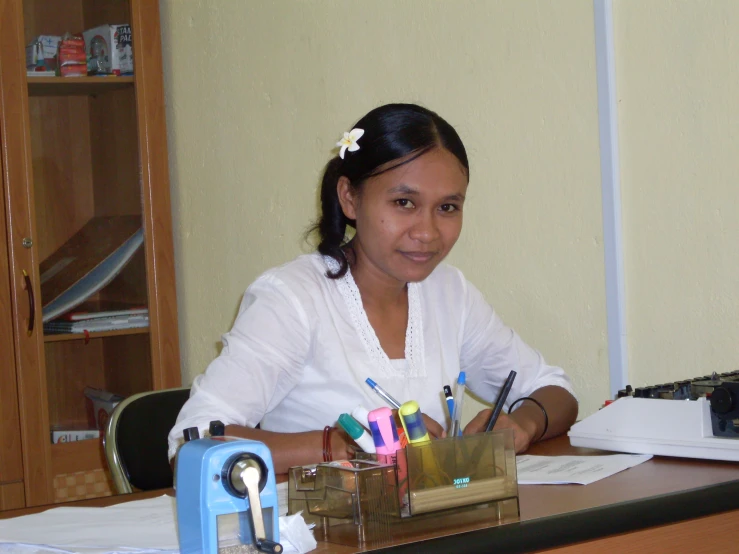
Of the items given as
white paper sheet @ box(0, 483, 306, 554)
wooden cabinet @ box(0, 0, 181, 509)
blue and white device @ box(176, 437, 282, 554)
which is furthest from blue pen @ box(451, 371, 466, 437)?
wooden cabinet @ box(0, 0, 181, 509)

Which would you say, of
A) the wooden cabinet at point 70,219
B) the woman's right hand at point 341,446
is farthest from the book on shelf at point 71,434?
the woman's right hand at point 341,446

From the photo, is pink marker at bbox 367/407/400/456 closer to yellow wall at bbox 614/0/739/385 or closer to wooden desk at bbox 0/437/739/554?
wooden desk at bbox 0/437/739/554

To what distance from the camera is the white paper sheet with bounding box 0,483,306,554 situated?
0.94m

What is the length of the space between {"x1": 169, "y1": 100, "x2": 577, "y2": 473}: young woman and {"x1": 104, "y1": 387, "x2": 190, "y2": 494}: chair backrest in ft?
0.68

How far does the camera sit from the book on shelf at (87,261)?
2939 millimetres

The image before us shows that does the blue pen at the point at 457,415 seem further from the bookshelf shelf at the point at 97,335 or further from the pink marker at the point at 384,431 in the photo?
the bookshelf shelf at the point at 97,335

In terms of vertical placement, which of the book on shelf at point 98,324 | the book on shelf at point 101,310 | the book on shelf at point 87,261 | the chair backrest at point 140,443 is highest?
the book on shelf at point 87,261

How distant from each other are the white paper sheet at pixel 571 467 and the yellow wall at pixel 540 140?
0.51 m

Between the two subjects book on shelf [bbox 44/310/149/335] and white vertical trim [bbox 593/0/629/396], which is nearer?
white vertical trim [bbox 593/0/629/396]

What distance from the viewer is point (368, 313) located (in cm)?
179

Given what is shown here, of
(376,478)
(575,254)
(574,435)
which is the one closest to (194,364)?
(575,254)

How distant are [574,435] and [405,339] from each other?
0.45 meters

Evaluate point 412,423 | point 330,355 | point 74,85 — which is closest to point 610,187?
point 330,355

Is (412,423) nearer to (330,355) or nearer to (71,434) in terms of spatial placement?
(330,355)
